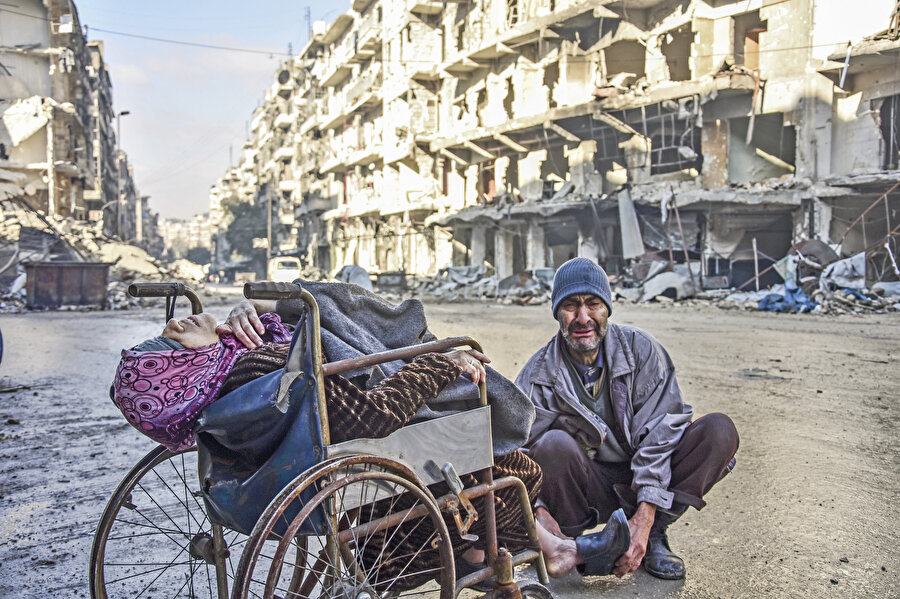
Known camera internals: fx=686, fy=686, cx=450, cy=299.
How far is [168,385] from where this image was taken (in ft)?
6.68

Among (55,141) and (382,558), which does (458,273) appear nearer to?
(55,141)

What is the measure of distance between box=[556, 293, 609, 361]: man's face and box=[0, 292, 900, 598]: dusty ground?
1.05 meters

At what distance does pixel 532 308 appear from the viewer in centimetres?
2152

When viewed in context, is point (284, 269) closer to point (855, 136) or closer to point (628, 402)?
point (855, 136)

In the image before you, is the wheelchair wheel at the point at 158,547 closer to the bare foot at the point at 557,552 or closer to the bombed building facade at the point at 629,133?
the bare foot at the point at 557,552

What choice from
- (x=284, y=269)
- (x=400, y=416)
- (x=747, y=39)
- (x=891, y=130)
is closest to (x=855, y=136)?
(x=891, y=130)

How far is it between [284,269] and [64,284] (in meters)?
14.7

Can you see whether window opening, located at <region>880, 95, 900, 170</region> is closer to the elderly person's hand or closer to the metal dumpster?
the elderly person's hand

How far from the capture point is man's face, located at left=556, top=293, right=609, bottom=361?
3044 mm

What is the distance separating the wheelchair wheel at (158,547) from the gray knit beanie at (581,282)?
5.42ft

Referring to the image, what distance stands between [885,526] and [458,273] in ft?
90.1

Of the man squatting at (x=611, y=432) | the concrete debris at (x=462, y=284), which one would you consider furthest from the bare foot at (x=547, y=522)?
the concrete debris at (x=462, y=284)

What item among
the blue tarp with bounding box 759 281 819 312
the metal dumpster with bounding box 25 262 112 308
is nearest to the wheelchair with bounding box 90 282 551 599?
the blue tarp with bounding box 759 281 819 312

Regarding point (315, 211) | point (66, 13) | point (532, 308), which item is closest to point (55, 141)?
point (66, 13)
